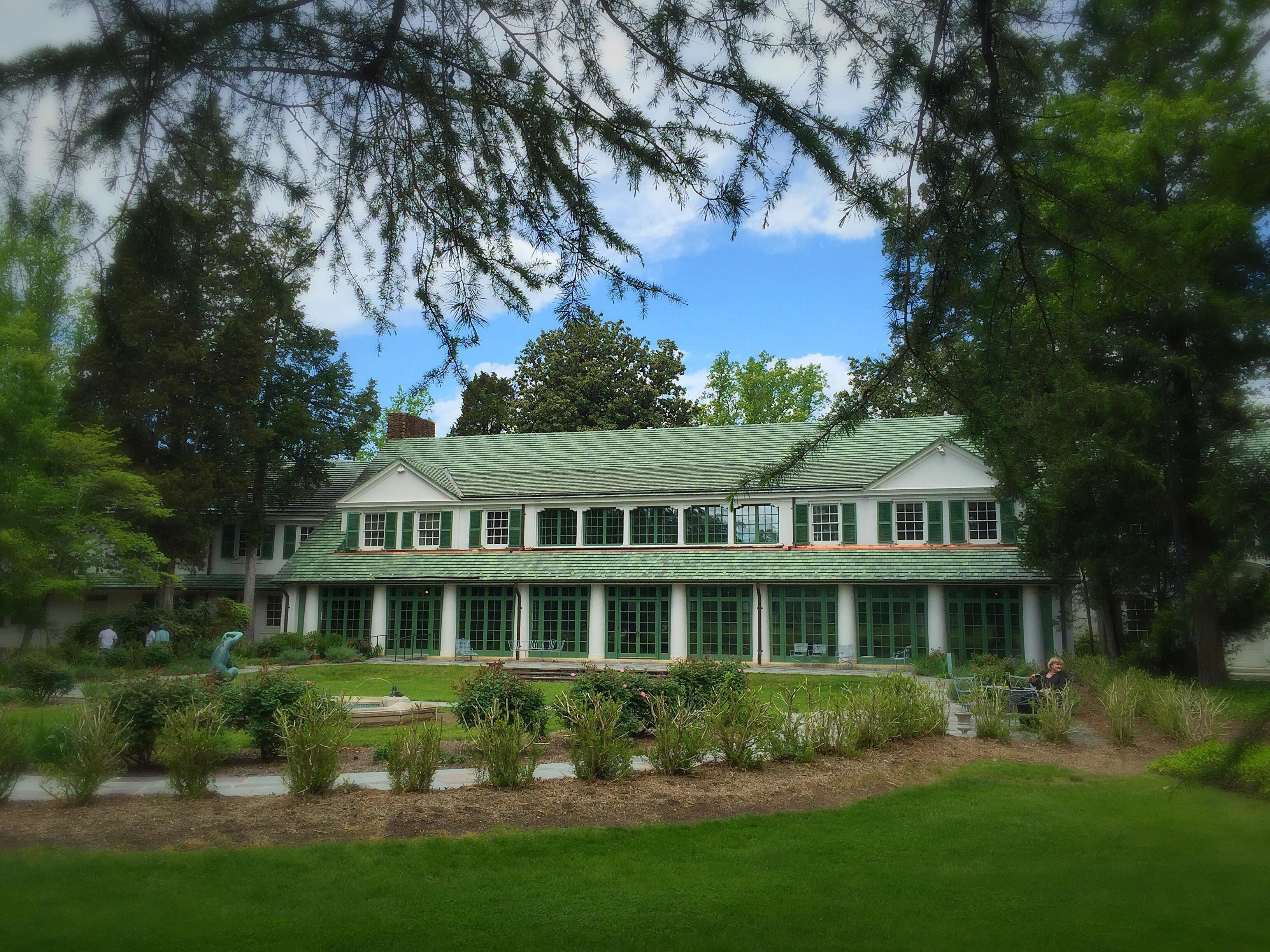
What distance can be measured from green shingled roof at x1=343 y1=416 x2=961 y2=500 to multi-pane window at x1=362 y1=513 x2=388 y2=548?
237 cm

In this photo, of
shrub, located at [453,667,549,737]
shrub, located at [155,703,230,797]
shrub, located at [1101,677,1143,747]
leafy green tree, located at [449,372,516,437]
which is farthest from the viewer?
shrub, located at [1101,677,1143,747]

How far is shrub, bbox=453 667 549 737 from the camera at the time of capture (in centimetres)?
1087

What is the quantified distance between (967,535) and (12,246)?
25.7 meters

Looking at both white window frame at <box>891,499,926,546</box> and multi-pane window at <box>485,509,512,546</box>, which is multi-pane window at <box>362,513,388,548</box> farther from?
white window frame at <box>891,499,926,546</box>

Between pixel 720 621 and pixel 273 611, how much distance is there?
737 inches

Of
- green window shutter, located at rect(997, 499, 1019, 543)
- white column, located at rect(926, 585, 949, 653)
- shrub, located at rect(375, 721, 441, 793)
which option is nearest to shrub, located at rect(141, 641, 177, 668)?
shrub, located at rect(375, 721, 441, 793)

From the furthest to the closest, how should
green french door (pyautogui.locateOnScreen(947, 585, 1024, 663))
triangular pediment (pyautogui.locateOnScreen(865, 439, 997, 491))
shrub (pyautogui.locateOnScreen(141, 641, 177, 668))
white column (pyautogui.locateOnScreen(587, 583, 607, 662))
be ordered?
1. white column (pyautogui.locateOnScreen(587, 583, 607, 662))
2. triangular pediment (pyautogui.locateOnScreen(865, 439, 997, 491))
3. green french door (pyautogui.locateOnScreen(947, 585, 1024, 663))
4. shrub (pyautogui.locateOnScreen(141, 641, 177, 668))

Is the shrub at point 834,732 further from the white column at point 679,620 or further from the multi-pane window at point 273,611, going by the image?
the multi-pane window at point 273,611

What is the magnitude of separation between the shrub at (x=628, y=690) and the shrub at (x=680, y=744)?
3.48 feet

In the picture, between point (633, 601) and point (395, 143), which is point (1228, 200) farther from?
point (633, 601)

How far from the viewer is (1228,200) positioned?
3453mm

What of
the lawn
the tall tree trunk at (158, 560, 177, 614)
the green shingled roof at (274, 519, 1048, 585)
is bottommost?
the lawn

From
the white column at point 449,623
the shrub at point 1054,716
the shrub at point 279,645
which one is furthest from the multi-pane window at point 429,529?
the shrub at point 1054,716

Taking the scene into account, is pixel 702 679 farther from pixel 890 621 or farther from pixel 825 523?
pixel 825 523
